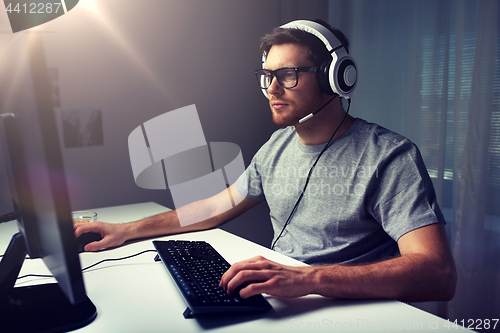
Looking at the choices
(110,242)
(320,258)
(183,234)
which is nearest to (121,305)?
(110,242)

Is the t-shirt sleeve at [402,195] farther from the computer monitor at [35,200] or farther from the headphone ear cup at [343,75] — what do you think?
the computer monitor at [35,200]

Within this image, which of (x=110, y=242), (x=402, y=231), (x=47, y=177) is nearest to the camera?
(x=47, y=177)

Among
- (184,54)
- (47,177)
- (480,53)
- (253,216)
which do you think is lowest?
(253,216)

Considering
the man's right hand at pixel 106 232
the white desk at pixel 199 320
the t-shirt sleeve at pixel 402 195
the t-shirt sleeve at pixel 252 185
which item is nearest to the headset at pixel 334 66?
the t-shirt sleeve at pixel 402 195

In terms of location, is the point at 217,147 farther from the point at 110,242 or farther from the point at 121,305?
the point at 121,305

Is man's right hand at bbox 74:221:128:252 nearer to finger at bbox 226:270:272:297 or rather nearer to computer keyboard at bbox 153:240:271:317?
computer keyboard at bbox 153:240:271:317

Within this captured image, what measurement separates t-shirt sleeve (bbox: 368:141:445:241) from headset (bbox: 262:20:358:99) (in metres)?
0.28

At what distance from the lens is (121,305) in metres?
0.68

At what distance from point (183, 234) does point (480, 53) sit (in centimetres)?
139

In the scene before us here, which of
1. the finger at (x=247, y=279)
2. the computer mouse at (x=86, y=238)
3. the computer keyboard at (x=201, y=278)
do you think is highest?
the finger at (x=247, y=279)

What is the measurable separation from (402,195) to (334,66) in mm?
466

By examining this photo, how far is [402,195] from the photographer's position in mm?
905

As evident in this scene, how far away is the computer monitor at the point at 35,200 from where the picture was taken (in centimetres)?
42

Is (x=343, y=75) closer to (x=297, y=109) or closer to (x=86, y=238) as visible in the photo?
(x=297, y=109)
